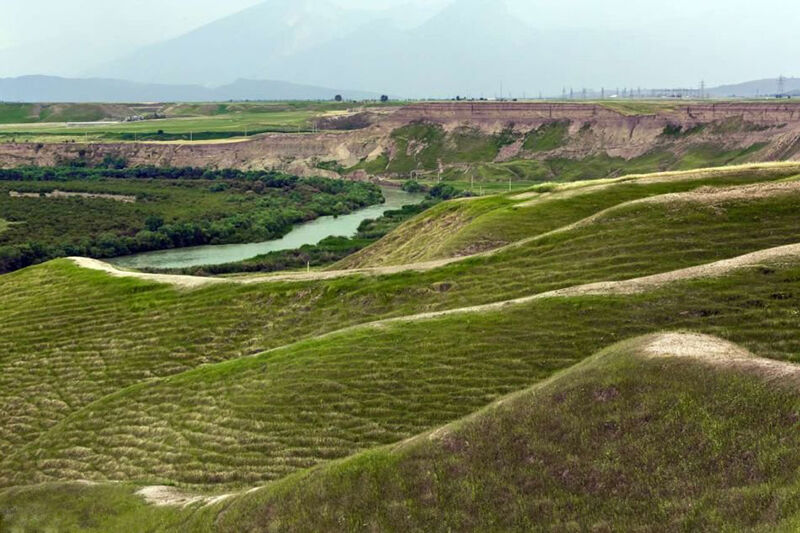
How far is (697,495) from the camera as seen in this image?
16078 millimetres

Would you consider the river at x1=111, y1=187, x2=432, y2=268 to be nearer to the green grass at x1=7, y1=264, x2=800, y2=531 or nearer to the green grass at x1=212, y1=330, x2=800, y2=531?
the green grass at x1=7, y1=264, x2=800, y2=531

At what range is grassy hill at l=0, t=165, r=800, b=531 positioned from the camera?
17.7m

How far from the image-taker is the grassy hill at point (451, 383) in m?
17.7

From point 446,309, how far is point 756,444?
2202cm

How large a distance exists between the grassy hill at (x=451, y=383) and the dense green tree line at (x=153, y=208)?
5246 centimetres

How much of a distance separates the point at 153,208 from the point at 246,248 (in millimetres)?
37776

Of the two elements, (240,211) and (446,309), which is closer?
A: (446,309)

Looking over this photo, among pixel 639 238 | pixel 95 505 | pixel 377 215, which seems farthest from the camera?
pixel 377 215

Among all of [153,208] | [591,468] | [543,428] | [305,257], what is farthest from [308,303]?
[153,208]

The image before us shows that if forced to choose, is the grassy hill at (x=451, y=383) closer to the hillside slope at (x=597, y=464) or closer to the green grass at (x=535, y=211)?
the hillside slope at (x=597, y=464)

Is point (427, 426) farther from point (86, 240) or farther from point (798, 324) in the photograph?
point (86, 240)

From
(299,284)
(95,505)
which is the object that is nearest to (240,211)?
(299,284)

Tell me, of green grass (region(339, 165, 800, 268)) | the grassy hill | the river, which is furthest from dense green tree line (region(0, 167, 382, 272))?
green grass (region(339, 165, 800, 268))

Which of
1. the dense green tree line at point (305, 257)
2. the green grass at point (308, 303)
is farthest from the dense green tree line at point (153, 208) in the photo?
the green grass at point (308, 303)
